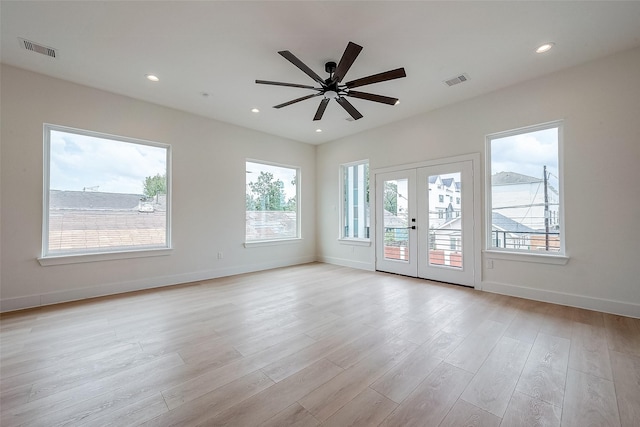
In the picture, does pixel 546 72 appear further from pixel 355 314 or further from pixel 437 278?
pixel 355 314

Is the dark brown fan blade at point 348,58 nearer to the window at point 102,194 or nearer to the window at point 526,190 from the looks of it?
the window at point 526,190

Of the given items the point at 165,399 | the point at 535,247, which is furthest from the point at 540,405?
the point at 535,247

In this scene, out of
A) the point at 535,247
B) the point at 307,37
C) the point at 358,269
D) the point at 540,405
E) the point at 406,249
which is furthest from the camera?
the point at 358,269

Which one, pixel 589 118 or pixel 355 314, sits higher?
pixel 589 118

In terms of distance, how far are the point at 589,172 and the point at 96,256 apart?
6.82 metres

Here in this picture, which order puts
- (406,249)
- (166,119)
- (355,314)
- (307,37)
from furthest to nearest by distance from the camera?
(406,249) < (166,119) < (355,314) < (307,37)

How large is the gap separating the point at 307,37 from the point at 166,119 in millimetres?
3099

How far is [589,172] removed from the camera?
11.0ft

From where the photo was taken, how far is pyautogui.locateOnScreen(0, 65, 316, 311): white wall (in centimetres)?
339

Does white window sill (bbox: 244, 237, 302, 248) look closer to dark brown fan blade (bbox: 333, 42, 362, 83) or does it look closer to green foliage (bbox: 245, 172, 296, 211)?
green foliage (bbox: 245, 172, 296, 211)

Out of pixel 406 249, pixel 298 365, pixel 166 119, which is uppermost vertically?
pixel 166 119

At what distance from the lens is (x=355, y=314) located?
10.5 feet

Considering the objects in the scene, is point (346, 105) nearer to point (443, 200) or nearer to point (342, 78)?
point (342, 78)

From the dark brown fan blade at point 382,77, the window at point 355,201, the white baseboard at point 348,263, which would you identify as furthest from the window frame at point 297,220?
the dark brown fan blade at point 382,77
